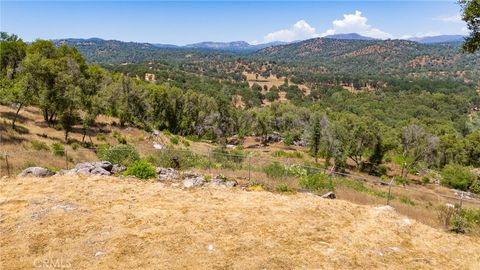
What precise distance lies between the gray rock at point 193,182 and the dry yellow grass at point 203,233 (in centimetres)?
99

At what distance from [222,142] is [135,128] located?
22200 millimetres

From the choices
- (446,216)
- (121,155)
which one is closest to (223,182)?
(121,155)

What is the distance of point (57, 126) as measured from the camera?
42.8m

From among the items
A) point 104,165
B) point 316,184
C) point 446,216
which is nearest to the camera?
point 446,216

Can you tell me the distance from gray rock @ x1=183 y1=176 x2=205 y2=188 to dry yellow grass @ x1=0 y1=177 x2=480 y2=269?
99cm

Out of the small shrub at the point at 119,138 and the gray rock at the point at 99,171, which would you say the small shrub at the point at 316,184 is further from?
the small shrub at the point at 119,138

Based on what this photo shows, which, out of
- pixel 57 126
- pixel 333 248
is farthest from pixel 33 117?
pixel 333 248

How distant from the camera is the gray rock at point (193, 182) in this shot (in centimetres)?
1694

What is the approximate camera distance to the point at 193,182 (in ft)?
56.4

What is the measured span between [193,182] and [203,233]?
5.53 metres

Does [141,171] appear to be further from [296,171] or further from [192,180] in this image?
[296,171]

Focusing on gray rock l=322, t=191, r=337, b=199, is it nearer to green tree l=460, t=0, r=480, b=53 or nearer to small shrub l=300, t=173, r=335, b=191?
small shrub l=300, t=173, r=335, b=191

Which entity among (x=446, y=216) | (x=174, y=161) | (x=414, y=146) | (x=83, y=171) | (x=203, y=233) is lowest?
(x=414, y=146)

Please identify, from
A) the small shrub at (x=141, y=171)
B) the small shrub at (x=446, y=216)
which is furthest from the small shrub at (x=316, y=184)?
the small shrub at (x=141, y=171)
